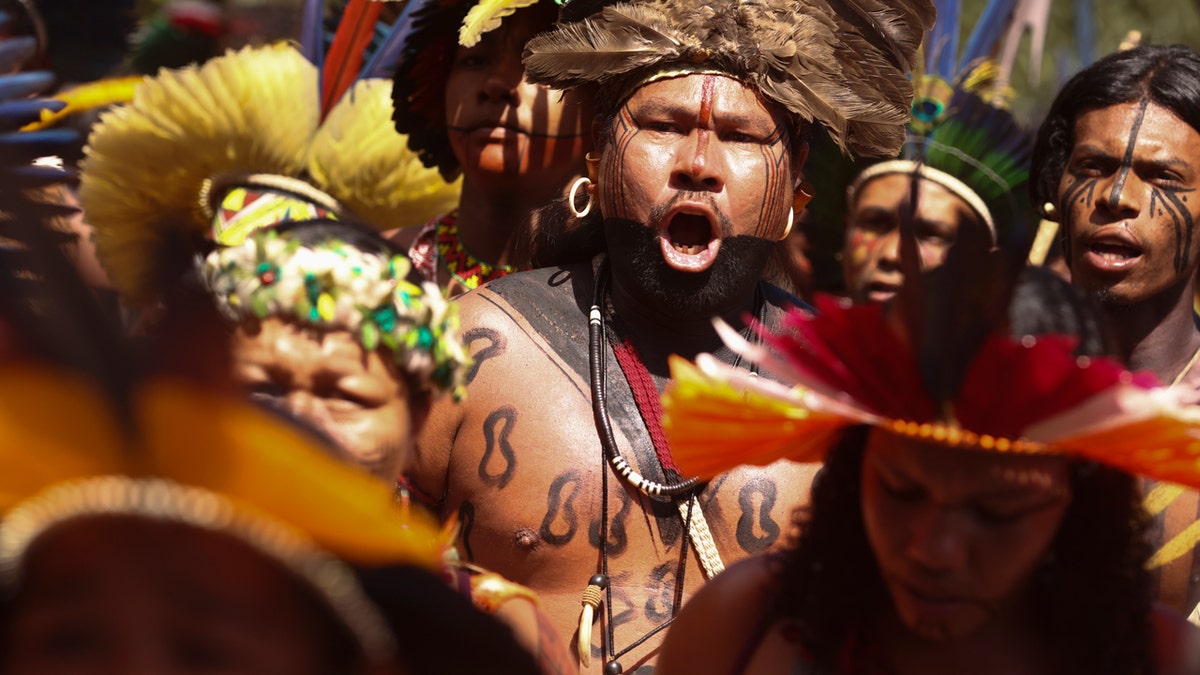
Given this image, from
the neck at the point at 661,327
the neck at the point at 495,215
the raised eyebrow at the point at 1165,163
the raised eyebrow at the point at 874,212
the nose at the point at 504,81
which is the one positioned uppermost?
the raised eyebrow at the point at 1165,163

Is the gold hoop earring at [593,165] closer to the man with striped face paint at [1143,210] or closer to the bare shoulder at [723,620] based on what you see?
the man with striped face paint at [1143,210]

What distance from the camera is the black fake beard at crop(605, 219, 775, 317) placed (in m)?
3.84

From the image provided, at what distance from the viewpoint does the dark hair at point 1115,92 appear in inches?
159

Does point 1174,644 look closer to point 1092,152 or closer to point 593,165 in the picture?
point 1092,152

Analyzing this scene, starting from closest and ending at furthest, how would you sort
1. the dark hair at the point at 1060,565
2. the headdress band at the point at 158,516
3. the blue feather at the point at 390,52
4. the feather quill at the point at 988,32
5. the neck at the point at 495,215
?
1. the headdress band at the point at 158,516
2. the dark hair at the point at 1060,565
3. the neck at the point at 495,215
4. the blue feather at the point at 390,52
5. the feather quill at the point at 988,32

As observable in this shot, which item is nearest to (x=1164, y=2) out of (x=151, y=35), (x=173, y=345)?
(x=151, y=35)

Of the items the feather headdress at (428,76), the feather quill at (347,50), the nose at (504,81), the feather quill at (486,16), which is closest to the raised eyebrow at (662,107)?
the feather quill at (486,16)

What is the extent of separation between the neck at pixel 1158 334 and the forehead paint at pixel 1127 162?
0.29m

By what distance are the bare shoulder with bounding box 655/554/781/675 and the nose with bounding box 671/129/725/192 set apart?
1.49 m

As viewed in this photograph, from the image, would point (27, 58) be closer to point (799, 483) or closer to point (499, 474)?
point (499, 474)

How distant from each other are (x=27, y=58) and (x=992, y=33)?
4032 mm

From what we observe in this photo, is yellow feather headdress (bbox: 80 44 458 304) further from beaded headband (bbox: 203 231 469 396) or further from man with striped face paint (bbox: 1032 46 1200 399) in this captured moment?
man with striped face paint (bbox: 1032 46 1200 399)

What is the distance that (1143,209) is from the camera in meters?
3.96

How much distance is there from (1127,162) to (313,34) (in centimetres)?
264
